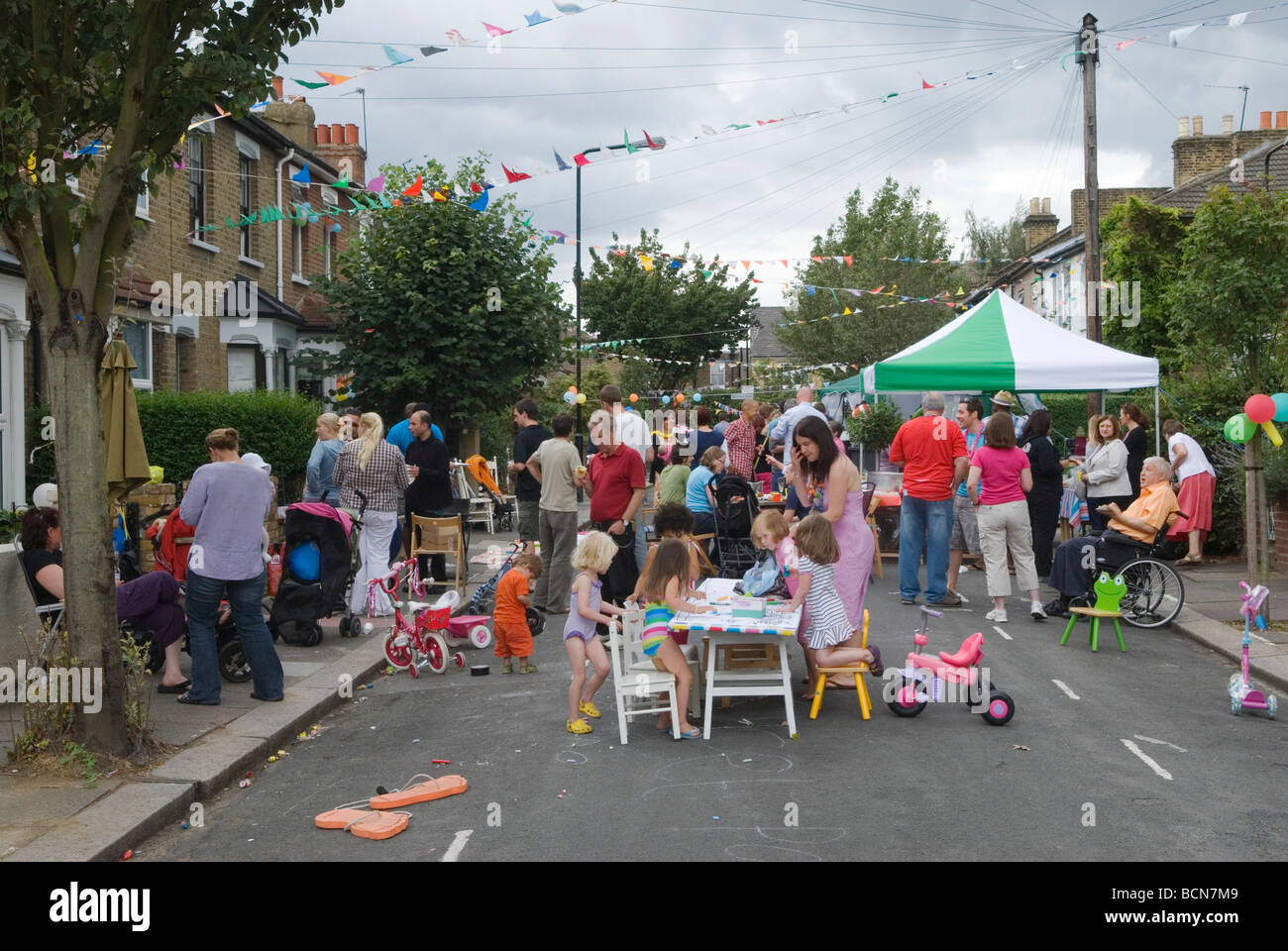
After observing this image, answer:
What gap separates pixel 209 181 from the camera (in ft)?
64.0

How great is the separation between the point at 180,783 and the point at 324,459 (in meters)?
6.10

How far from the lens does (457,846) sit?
5211 millimetres

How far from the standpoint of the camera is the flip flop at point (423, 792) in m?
5.83

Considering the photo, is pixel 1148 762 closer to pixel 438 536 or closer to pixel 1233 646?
pixel 1233 646

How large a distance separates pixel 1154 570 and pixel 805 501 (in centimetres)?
411

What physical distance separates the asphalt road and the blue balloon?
1444 millimetres

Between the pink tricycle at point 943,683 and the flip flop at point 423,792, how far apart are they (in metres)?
2.87

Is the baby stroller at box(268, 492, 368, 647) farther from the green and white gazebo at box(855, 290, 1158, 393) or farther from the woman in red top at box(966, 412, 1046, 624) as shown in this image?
the green and white gazebo at box(855, 290, 1158, 393)

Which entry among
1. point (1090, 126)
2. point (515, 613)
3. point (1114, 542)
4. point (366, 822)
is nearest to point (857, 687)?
point (515, 613)

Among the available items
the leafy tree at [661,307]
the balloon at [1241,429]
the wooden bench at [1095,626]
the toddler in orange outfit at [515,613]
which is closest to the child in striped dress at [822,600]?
the toddler in orange outfit at [515,613]

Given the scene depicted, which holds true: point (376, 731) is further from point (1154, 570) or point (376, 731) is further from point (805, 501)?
point (1154, 570)

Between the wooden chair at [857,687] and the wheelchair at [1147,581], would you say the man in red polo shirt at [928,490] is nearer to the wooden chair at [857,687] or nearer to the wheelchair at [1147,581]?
the wheelchair at [1147,581]

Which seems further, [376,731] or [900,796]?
[376,731]
